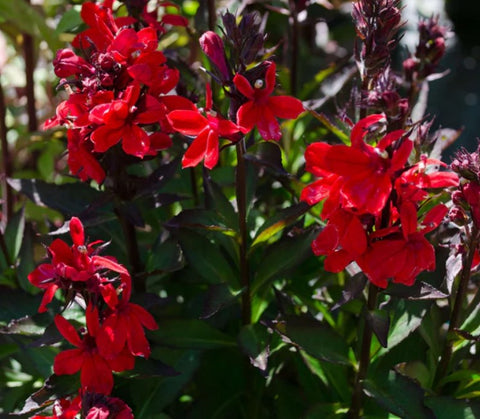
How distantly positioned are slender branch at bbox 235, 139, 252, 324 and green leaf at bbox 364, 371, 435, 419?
0.21 m

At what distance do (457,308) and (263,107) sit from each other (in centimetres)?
37

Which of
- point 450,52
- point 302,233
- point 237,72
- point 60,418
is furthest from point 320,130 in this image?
point 450,52

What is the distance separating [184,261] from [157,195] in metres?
0.11

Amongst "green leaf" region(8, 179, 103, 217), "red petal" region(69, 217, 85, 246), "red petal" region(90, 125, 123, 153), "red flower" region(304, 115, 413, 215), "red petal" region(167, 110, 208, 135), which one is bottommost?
"green leaf" region(8, 179, 103, 217)

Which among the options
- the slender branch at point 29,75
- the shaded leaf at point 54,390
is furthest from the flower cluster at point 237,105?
the slender branch at point 29,75

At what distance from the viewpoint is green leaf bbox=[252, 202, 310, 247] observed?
3.06 feet

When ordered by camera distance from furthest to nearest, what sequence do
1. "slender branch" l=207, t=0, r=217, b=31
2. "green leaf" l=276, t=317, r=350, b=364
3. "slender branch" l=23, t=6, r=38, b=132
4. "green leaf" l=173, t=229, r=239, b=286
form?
"slender branch" l=23, t=6, r=38, b=132
"slender branch" l=207, t=0, r=217, b=31
"green leaf" l=173, t=229, r=239, b=286
"green leaf" l=276, t=317, r=350, b=364

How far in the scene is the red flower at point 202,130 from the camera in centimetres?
82

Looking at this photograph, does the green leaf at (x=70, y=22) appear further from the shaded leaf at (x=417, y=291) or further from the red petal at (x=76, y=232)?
the shaded leaf at (x=417, y=291)

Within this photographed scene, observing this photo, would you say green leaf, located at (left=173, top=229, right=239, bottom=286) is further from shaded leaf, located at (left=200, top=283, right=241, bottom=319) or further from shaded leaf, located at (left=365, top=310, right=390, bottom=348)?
shaded leaf, located at (left=365, top=310, right=390, bottom=348)

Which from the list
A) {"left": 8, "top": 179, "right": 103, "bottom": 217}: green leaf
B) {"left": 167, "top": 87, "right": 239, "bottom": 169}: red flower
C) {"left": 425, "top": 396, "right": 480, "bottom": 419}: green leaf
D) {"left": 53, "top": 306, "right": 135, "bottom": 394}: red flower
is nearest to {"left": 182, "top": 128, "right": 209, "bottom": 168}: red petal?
{"left": 167, "top": 87, "right": 239, "bottom": 169}: red flower

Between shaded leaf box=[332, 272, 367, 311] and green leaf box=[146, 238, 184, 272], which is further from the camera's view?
green leaf box=[146, 238, 184, 272]

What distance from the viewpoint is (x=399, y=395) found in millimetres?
951

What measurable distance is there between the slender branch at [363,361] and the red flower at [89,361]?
0.31 meters
